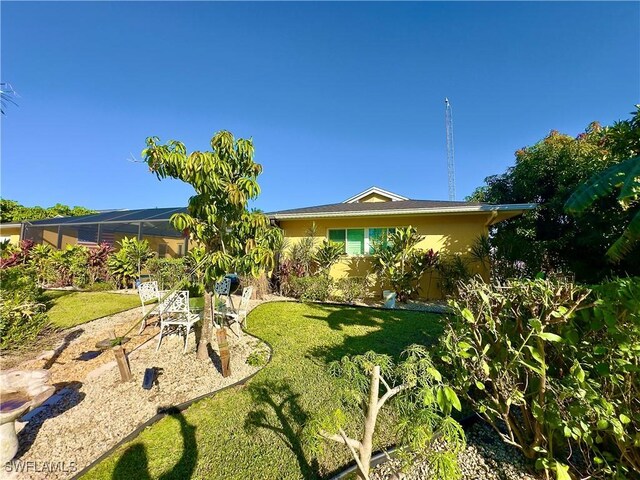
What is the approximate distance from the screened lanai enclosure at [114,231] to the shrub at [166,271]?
1227 mm

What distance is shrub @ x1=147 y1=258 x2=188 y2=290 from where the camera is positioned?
35.7ft

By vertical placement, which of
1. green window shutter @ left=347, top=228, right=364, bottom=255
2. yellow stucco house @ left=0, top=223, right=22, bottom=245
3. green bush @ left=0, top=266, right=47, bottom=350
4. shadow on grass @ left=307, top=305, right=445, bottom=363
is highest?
yellow stucco house @ left=0, top=223, right=22, bottom=245

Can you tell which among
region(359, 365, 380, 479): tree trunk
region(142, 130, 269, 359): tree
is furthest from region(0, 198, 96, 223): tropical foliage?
region(359, 365, 380, 479): tree trunk

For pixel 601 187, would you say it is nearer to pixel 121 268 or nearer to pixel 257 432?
pixel 257 432

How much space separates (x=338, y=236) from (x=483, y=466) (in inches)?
417

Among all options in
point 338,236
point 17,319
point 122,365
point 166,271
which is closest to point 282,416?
point 122,365

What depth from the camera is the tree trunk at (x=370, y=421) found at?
2.12 meters

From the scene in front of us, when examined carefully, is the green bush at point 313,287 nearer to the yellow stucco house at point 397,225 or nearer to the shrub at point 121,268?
the yellow stucco house at point 397,225

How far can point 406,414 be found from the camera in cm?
212

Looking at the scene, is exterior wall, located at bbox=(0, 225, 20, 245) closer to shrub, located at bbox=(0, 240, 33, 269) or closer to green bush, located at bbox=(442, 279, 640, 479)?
shrub, located at bbox=(0, 240, 33, 269)

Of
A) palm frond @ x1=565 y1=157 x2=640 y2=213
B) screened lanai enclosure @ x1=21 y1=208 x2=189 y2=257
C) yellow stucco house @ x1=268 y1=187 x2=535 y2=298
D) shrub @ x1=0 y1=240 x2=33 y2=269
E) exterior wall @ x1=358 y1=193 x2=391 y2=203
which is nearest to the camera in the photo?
palm frond @ x1=565 y1=157 x2=640 y2=213

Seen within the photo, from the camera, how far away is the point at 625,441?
6.45ft

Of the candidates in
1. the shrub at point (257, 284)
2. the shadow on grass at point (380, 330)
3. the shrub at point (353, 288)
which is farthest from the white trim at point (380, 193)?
the shadow on grass at point (380, 330)

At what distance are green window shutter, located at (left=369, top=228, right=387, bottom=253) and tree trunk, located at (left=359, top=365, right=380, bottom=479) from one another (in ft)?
31.9
